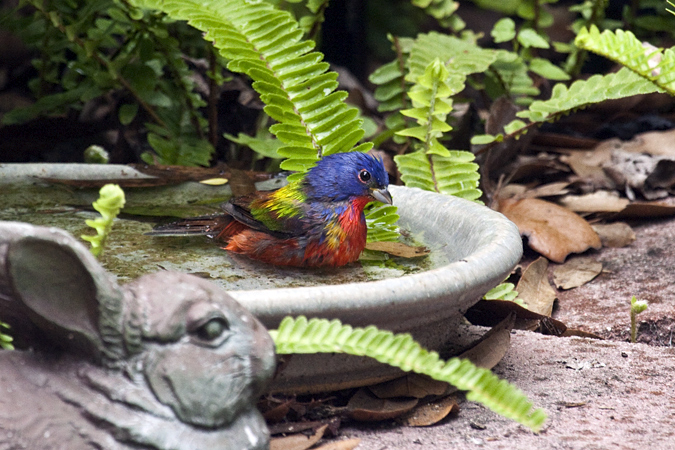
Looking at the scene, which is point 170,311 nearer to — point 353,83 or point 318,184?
point 318,184

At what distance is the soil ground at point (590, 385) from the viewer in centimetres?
218

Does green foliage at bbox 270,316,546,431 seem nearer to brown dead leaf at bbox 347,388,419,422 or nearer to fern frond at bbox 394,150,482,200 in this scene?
brown dead leaf at bbox 347,388,419,422

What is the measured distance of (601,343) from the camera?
9.87ft

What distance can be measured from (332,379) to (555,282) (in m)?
2.04

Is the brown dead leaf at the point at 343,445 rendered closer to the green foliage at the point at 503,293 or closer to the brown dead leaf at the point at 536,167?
the green foliage at the point at 503,293

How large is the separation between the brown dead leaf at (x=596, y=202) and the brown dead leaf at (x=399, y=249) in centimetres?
191

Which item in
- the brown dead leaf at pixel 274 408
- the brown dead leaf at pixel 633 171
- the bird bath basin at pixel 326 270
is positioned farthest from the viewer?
the brown dead leaf at pixel 633 171

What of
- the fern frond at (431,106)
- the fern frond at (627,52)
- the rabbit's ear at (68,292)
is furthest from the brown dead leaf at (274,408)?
the fern frond at (627,52)

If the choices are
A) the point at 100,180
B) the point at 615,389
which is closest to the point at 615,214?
the point at 615,389

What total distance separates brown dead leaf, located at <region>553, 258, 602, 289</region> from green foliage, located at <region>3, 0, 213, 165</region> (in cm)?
247

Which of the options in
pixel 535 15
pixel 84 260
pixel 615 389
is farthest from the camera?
pixel 535 15

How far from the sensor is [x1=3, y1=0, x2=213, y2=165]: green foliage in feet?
15.2

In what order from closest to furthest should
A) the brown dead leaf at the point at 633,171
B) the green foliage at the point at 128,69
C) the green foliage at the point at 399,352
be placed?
the green foliage at the point at 399,352
the green foliage at the point at 128,69
the brown dead leaf at the point at 633,171

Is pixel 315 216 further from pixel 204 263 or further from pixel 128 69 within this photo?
pixel 128 69
